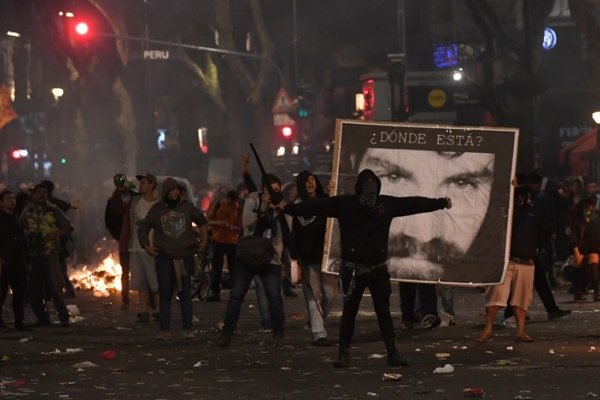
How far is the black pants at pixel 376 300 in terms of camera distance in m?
13.8

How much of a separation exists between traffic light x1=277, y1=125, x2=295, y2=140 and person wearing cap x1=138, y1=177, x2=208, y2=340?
32.1 metres

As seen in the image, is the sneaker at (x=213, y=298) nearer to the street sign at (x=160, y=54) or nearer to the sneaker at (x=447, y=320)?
the sneaker at (x=447, y=320)

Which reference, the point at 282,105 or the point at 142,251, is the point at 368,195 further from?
the point at 282,105

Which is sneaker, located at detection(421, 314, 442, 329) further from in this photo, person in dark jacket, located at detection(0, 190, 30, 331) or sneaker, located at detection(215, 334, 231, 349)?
person in dark jacket, located at detection(0, 190, 30, 331)

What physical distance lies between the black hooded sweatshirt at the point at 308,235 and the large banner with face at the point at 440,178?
0.51 metres

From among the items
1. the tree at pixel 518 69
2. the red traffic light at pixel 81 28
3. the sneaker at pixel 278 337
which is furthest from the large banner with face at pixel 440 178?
the red traffic light at pixel 81 28

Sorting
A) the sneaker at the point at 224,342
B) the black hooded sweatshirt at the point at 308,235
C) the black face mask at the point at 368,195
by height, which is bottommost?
the sneaker at the point at 224,342

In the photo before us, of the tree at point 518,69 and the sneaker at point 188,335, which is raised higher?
the tree at point 518,69

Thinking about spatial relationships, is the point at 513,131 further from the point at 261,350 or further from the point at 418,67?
the point at 418,67

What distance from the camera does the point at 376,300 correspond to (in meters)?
13.9

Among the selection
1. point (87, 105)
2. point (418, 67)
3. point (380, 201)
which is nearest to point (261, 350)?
point (380, 201)

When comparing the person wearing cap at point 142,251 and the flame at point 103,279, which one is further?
the flame at point 103,279

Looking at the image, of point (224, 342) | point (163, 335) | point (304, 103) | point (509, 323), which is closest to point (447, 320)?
point (509, 323)

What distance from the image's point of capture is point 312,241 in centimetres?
1653
